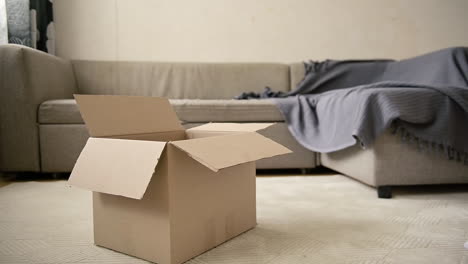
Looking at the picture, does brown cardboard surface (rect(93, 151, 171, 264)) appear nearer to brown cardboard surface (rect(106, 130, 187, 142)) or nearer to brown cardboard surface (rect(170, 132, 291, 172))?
brown cardboard surface (rect(170, 132, 291, 172))

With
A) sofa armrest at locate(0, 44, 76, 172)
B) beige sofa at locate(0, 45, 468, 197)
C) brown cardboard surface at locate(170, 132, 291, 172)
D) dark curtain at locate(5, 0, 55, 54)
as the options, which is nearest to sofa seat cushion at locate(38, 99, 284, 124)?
beige sofa at locate(0, 45, 468, 197)

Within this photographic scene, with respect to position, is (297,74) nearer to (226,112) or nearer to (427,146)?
(226,112)

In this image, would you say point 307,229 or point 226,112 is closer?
point 307,229

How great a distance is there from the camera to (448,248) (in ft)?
2.42

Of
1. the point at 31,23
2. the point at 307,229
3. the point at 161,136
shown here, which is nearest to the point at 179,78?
the point at 31,23

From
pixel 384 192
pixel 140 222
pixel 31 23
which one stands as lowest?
pixel 384 192

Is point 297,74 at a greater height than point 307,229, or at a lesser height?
greater

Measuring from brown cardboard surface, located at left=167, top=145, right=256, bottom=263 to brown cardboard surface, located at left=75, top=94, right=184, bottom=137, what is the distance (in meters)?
0.23

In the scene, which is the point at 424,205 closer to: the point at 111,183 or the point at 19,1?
the point at 111,183

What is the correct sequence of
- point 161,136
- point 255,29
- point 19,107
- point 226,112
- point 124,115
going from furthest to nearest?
point 255,29, point 226,112, point 19,107, point 161,136, point 124,115

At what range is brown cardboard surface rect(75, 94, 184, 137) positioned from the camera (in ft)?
2.45

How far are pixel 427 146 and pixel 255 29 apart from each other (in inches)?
67.6

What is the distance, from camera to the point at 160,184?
2.15ft

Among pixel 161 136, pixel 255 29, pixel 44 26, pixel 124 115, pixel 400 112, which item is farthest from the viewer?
pixel 255 29
